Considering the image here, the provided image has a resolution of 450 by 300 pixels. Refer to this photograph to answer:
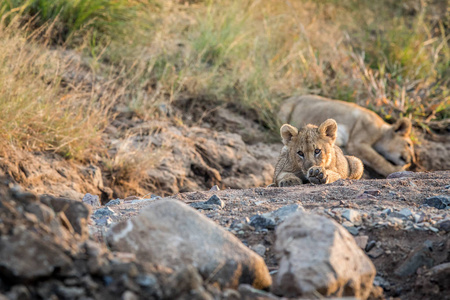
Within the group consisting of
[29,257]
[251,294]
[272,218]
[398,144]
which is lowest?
[398,144]

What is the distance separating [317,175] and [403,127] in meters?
5.03

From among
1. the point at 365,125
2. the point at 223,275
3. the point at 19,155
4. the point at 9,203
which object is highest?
the point at 9,203

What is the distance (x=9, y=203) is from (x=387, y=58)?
10.7m

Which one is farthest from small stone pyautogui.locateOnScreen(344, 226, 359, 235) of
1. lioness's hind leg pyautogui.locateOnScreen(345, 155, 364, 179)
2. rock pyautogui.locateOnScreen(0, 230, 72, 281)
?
lioness's hind leg pyautogui.locateOnScreen(345, 155, 364, 179)

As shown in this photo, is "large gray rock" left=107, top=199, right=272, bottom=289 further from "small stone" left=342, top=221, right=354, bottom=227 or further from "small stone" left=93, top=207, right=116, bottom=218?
"small stone" left=93, top=207, right=116, bottom=218

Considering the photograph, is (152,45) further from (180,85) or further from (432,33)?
(432,33)

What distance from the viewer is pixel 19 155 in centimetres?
645

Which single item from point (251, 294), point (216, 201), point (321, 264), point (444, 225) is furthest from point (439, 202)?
point (251, 294)

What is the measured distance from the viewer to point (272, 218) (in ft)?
12.1

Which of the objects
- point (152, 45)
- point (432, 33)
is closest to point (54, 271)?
point (152, 45)

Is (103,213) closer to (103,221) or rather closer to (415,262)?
(103,221)

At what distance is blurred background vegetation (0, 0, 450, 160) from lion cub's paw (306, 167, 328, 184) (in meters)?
2.96

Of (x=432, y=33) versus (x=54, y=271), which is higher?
(x=54, y=271)

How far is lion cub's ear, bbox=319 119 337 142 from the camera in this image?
5938 mm
